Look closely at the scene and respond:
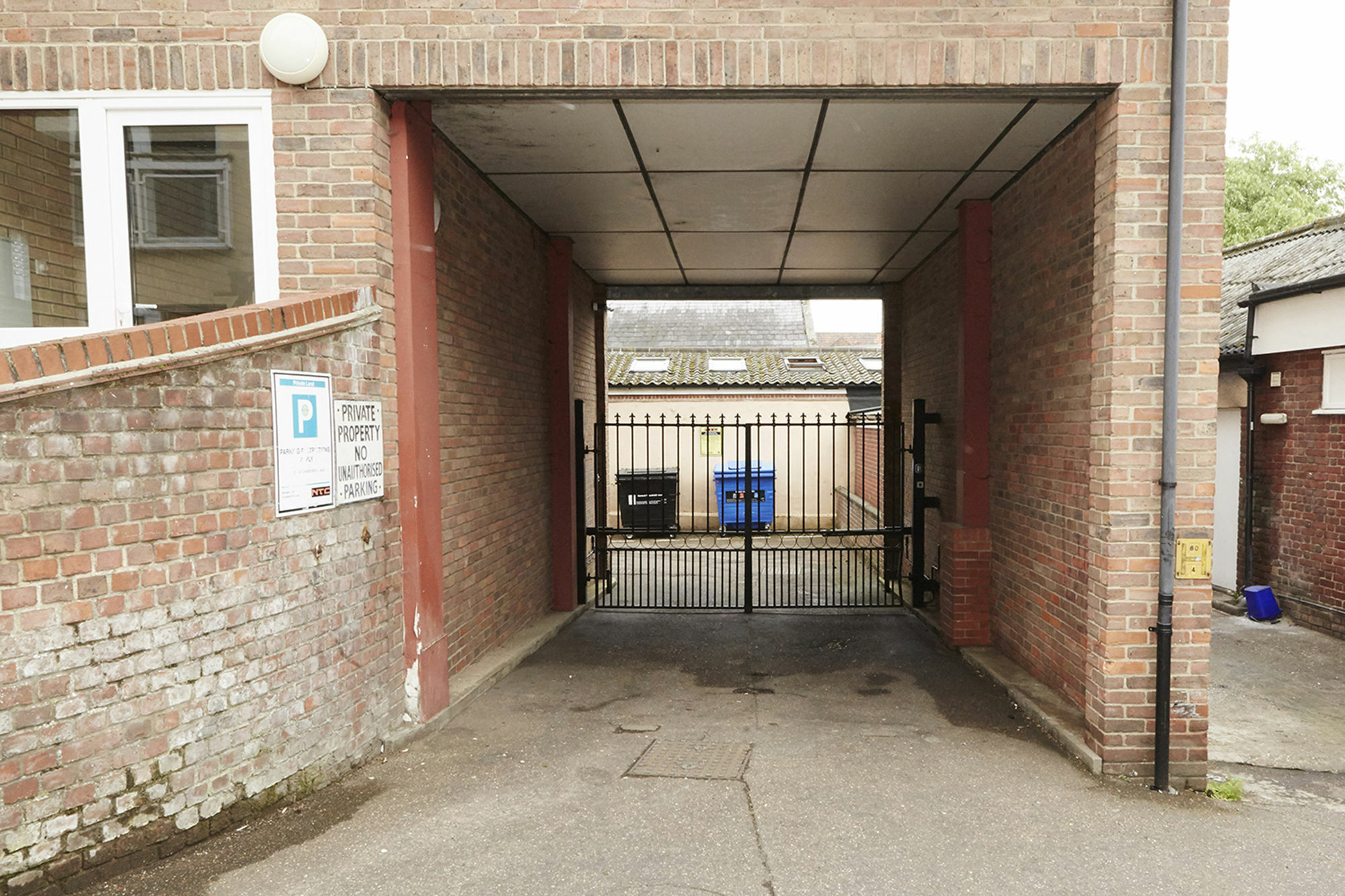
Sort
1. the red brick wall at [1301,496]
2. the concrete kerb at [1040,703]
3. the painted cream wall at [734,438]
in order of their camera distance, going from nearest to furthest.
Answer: the concrete kerb at [1040,703] < the red brick wall at [1301,496] < the painted cream wall at [734,438]

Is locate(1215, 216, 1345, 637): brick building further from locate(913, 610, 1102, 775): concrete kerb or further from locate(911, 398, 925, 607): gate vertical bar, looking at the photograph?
locate(913, 610, 1102, 775): concrete kerb

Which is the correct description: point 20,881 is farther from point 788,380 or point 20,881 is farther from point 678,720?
point 788,380

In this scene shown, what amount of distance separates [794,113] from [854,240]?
126 inches

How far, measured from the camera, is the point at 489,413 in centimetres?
595

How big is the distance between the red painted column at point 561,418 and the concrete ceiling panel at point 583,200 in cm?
46

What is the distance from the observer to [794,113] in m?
4.47

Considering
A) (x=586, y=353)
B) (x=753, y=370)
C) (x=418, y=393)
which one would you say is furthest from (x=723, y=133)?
(x=753, y=370)

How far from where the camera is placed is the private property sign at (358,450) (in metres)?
3.85

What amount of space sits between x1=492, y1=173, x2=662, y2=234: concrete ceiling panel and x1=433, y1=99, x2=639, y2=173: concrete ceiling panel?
20 cm

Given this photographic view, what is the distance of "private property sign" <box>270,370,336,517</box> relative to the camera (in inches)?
137

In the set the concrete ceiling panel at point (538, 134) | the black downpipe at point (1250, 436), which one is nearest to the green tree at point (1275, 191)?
the black downpipe at point (1250, 436)

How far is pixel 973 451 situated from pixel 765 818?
→ 4039 mm

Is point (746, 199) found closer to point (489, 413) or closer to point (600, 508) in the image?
point (489, 413)

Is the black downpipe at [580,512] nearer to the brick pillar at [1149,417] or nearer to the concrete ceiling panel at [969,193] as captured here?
the concrete ceiling panel at [969,193]
